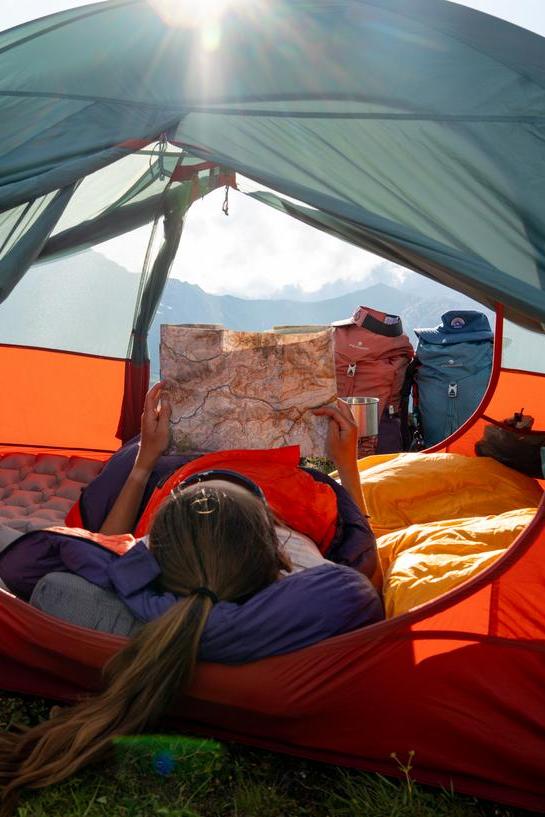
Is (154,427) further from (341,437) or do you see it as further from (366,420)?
(366,420)

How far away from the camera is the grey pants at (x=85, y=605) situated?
188cm

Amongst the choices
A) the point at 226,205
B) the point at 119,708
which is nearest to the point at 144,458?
the point at 119,708

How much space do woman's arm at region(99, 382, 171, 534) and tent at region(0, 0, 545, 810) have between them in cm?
52

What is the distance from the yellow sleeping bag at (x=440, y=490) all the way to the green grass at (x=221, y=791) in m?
1.41

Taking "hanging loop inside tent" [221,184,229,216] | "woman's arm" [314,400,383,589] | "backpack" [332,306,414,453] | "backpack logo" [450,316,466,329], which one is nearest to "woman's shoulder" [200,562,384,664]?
"woman's arm" [314,400,383,589]

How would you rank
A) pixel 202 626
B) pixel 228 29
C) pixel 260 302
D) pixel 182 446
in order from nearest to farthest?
pixel 202 626 < pixel 228 29 < pixel 182 446 < pixel 260 302

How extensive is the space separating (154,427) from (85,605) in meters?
0.70

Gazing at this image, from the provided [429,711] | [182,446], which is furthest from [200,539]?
[182,446]

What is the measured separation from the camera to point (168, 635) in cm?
168

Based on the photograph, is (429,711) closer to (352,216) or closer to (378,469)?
(352,216)

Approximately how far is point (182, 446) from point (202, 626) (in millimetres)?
892

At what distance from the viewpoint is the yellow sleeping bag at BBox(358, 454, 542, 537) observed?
326 centimetres

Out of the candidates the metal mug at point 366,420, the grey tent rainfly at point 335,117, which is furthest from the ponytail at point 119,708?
the metal mug at point 366,420

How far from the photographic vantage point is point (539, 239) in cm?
196
